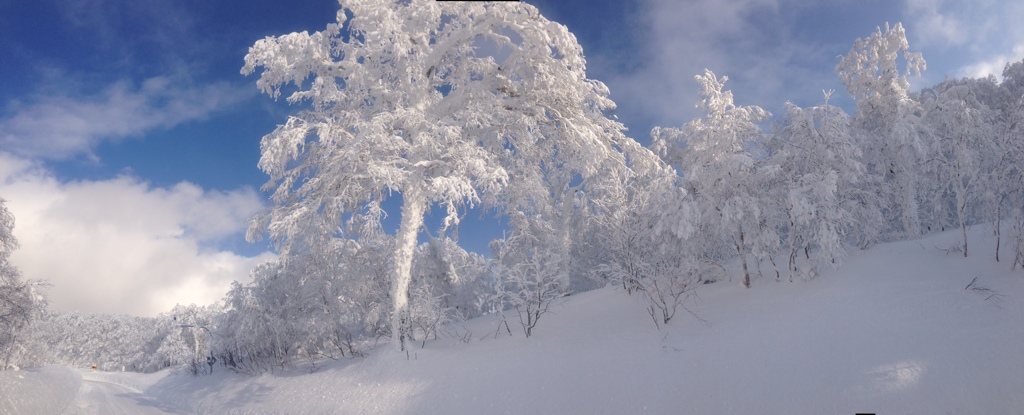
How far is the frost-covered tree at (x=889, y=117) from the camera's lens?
17.6 m

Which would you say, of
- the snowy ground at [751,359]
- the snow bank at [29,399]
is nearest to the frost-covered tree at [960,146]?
the snowy ground at [751,359]

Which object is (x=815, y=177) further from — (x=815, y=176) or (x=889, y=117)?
(x=889, y=117)

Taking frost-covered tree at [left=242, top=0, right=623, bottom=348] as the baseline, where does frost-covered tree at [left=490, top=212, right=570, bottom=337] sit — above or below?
below

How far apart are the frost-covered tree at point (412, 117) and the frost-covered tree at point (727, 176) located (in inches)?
98.2

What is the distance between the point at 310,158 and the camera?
1313 cm

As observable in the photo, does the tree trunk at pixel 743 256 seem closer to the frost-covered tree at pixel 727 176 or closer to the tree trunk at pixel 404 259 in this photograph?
the frost-covered tree at pixel 727 176

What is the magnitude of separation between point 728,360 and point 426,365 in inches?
259

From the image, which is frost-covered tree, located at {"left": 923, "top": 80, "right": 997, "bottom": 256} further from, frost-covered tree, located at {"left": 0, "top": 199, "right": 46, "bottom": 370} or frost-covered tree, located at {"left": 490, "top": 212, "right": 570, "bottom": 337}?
frost-covered tree, located at {"left": 0, "top": 199, "right": 46, "bottom": 370}

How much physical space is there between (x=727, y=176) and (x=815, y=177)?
203cm

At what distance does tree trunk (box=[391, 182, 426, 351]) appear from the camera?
11500 mm

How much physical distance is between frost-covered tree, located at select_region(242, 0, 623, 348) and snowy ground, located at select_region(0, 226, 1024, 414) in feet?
7.72

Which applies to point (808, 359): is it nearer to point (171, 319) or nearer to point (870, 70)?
point (870, 70)

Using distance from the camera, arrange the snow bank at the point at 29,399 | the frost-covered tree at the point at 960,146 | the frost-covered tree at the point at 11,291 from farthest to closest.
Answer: the frost-covered tree at the point at 11,291 < the frost-covered tree at the point at 960,146 < the snow bank at the point at 29,399

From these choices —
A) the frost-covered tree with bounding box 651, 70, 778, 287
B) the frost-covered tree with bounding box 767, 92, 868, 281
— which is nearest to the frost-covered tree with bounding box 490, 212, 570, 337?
the frost-covered tree with bounding box 651, 70, 778, 287
